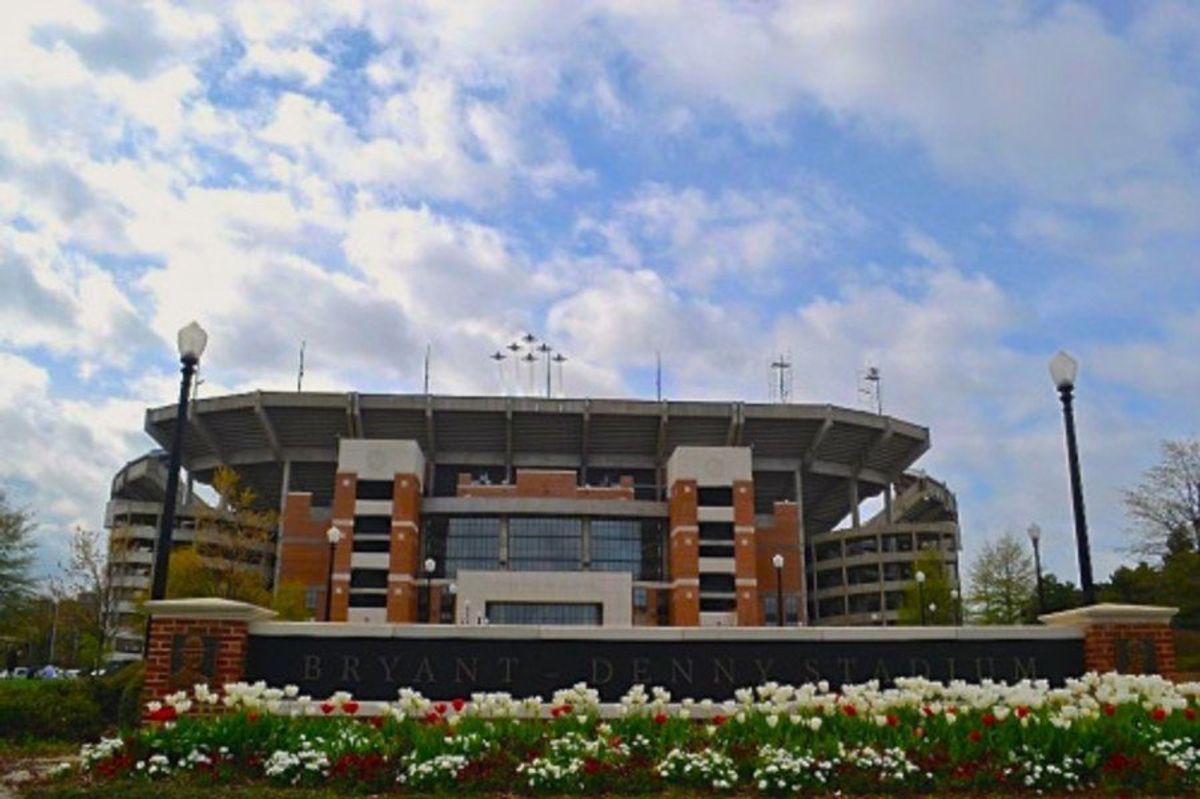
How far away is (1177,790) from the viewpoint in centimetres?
967

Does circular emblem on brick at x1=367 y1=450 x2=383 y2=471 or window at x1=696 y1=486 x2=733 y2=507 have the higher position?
circular emblem on brick at x1=367 y1=450 x2=383 y2=471

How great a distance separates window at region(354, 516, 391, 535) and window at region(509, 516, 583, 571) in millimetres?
9536

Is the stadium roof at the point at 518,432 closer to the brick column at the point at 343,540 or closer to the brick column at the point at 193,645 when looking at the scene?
the brick column at the point at 343,540

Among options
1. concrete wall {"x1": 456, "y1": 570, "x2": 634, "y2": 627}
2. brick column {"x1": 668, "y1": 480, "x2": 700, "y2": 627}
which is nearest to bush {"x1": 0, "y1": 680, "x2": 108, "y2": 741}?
concrete wall {"x1": 456, "y1": 570, "x2": 634, "y2": 627}

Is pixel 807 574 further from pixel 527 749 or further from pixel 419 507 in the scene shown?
pixel 527 749

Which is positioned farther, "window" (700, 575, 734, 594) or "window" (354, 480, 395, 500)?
"window" (354, 480, 395, 500)

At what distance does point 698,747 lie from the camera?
1029 cm

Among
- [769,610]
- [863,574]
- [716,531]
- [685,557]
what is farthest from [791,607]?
[685,557]

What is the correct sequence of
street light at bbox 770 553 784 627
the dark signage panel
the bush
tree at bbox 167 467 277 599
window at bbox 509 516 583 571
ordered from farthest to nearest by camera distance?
window at bbox 509 516 583 571
tree at bbox 167 467 277 599
street light at bbox 770 553 784 627
the bush
the dark signage panel

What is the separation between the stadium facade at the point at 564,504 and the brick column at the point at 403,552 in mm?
108

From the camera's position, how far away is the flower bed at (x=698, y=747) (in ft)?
31.5

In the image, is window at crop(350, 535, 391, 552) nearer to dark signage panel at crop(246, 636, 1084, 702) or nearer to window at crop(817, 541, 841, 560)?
window at crop(817, 541, 841, 560)

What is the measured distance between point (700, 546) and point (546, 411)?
1657 cm

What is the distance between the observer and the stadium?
3041 inches
